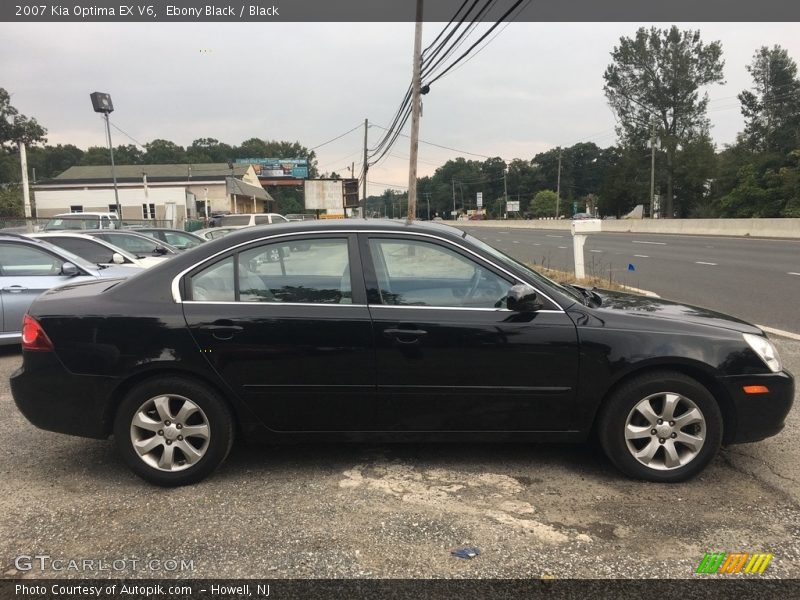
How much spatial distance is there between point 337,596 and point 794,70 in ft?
234

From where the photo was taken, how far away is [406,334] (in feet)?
11.2

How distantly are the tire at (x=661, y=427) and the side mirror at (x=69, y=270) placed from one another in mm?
6477

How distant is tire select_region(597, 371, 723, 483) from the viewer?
3.40m

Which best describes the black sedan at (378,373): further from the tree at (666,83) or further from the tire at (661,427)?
the tree at (666,83)

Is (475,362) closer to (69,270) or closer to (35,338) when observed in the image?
(35,338)

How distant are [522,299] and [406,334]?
707mm

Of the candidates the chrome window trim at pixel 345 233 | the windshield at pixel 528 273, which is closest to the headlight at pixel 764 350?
the windshield at pixel 528 273

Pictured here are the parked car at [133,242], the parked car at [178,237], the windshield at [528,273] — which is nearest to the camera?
the windshield at [528,273]

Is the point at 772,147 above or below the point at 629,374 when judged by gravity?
above

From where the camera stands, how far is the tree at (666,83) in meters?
61.2

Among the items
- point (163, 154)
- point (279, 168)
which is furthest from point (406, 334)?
point (163, 154)

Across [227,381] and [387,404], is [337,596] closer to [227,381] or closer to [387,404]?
[387,404]

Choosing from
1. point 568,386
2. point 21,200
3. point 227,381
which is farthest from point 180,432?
point 21,200

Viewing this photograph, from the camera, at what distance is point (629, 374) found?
344 centimetres
